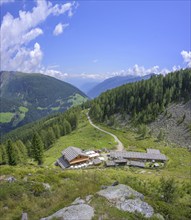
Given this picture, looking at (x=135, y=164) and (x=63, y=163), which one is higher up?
(x=63, y=163)

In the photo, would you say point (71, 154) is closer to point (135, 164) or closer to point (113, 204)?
point (135, 164)

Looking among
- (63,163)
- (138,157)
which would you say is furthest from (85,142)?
(138,157)

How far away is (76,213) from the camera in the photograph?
1700 centimetres

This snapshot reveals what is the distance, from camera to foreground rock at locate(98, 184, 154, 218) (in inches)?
727

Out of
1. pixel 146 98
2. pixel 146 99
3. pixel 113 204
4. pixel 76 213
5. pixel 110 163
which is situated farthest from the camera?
pixel 146 98

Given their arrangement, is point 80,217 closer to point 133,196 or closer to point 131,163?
point 133,196

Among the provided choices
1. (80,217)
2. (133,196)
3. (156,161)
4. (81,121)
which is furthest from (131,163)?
(81,121)

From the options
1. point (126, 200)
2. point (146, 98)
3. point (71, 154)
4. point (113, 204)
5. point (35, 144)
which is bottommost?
point (71, 154)

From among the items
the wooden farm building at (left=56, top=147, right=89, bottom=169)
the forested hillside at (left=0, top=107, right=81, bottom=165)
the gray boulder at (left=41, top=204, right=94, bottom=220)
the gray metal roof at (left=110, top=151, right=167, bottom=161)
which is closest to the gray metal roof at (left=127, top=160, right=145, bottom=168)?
the gray metal roof at (left=110, top=151, right=167, bottom=161)

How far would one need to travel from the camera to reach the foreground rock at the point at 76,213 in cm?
1658

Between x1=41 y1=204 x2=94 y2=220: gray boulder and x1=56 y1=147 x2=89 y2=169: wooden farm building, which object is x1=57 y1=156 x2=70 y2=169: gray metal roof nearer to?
x1=56 y1=147 x2=89 y2=169: wooden farm building

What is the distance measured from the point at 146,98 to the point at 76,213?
395ft

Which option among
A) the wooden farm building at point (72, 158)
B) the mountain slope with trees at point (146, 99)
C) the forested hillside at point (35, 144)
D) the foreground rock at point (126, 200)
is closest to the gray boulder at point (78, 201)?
the foreground rock at point (126, 200)

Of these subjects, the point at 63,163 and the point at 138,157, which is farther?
the point at 138,157
